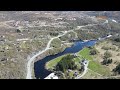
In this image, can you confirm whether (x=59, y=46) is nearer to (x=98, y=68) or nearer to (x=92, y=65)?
(x=92, y=65)

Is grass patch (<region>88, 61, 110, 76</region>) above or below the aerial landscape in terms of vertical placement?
below

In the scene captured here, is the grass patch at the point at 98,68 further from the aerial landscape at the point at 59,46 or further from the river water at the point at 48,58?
the river water at the point at 48,58

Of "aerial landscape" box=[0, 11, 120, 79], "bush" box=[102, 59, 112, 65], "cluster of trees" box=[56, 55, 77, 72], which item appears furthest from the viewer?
"bush" box=[102, 59, 112, 65]

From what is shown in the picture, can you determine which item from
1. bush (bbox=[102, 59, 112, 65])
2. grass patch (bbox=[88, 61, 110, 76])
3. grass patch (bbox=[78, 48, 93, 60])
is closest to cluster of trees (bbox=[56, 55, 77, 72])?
grass patch (bbox=[88, 61, 110, 76])

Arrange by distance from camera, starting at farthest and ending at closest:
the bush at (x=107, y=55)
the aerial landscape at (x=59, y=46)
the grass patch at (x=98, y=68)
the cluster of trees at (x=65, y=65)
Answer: the bush at (x=107, y=55)
the grass patch at (x=98, y=68)
the aerial landscape at (x=59, y=46)
the cluster of trees at (x=65, y=65)

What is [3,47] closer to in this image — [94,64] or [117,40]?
[94,64]

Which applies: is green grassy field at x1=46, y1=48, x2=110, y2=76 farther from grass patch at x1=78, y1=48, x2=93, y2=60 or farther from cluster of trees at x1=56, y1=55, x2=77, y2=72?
cluster of trees at x1=56, y1=55, x2=77, y2=72

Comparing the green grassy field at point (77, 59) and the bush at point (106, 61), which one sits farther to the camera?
the bush at point (106, 61)

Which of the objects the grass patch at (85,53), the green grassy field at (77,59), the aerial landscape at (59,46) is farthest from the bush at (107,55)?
the grass patch at (85,53)

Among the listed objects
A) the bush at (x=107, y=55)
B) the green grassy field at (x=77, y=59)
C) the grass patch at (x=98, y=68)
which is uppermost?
the bush at (x=107, y=55)

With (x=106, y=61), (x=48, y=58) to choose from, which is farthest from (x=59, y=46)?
(x=106, y=61)
